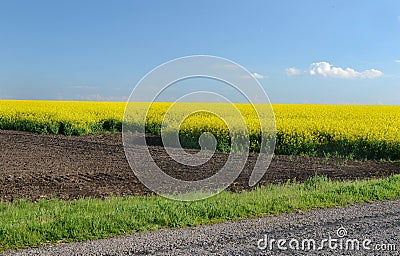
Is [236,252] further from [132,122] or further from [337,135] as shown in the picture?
[132,122]

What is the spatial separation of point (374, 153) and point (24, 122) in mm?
22707

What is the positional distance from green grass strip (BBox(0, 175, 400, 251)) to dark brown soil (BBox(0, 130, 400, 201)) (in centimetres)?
160

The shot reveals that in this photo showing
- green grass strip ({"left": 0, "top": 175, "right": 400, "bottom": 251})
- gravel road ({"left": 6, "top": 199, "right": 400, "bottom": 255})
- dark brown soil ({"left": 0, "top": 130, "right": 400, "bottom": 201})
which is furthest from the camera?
dark brown soil ({"left": 0, "top": 130, "right": 400, "bottom": 201})

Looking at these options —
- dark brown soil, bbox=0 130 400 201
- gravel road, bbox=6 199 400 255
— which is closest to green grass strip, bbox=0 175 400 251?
gravel road, bbox=6 199 400 255

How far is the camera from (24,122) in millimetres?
29828

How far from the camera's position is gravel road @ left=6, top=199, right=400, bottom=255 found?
5.27 m

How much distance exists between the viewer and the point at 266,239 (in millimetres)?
5723

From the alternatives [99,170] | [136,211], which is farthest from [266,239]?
[99,170]

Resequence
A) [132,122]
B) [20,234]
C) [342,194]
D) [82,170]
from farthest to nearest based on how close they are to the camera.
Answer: [132,122] → [82,170] → [342,194] → [20,234]

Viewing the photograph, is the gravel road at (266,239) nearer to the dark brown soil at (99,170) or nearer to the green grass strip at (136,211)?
the green grass strip at (136,211)

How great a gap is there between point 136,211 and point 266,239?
7.80 feet

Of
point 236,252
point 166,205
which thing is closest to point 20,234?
point 166,205

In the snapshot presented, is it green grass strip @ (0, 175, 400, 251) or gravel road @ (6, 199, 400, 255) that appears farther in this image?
green grass strip @ (0, 175, 400, 251)

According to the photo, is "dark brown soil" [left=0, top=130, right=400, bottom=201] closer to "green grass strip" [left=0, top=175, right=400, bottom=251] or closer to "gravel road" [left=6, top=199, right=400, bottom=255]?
"green grass strip" [left=0, top=175, right=400, bottom=251]
